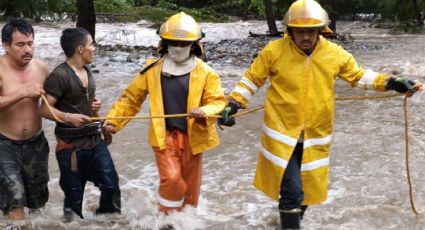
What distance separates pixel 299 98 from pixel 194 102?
73cm

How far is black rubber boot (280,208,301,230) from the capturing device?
4.35 m

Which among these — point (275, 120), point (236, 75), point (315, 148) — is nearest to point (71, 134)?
point (275, 120)

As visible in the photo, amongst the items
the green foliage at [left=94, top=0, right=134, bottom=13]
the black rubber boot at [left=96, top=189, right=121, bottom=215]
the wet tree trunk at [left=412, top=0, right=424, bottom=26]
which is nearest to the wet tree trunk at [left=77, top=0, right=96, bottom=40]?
the black rubber boot at [left=96, top=189, right=121, bottom=215]

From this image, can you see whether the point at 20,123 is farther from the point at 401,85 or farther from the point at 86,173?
the point at 401,85

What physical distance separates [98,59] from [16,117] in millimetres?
10738

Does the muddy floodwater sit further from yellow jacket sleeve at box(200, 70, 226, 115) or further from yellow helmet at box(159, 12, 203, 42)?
yellow helmet at box(159, 12, 203, 42)

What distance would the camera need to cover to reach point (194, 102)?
4.35 metres

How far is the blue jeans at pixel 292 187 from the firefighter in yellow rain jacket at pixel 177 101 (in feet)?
1.88

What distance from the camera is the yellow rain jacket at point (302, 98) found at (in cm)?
425

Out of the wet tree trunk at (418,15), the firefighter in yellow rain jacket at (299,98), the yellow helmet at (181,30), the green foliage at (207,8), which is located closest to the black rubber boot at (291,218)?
the firefighter in yellow rain jacket at (299,98)

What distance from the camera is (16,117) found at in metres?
4.27

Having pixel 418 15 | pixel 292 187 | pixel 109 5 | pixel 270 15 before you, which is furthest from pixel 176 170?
pixel 109 5

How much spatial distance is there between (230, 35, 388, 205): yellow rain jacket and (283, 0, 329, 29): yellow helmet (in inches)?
6.5

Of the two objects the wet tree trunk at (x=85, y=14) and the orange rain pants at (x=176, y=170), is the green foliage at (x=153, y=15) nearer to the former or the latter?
the wet tree trunk at (x=85, y=14)
